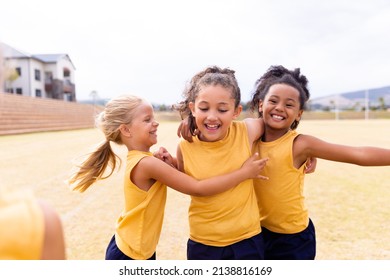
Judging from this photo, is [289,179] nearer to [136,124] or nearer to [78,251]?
[136,124]

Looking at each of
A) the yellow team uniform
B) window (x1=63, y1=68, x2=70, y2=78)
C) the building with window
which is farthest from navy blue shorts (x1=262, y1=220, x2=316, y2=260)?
window (x1=63, y1=68, x2=70, y2=78)

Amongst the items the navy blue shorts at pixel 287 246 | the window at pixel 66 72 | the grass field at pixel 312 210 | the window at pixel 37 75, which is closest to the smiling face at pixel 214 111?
the navy blue shorts at pixel 287 246

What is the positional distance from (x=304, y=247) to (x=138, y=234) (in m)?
0.78

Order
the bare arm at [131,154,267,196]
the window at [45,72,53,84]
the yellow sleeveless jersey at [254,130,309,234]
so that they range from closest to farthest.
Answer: the bare arm at [131,154,267,196] < the yellow sleeveless jersey at [254,130,309,234] < the window at [45,72,53,84]

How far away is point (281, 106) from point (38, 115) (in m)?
18.9

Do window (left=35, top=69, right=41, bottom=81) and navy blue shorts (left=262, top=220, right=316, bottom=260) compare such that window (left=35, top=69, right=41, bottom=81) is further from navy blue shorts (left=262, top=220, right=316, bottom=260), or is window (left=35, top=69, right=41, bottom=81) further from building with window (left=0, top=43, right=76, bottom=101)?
navy blue shorts (left=262, top=220, right=316, bottom=260)

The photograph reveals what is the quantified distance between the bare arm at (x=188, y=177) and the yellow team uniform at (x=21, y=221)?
46.1 inches

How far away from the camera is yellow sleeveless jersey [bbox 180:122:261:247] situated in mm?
1692

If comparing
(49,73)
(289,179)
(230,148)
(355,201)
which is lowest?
(355,201)

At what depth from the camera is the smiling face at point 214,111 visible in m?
1.69

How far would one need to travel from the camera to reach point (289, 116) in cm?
178

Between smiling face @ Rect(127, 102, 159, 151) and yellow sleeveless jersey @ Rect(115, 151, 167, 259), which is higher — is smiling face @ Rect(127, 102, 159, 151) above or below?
above

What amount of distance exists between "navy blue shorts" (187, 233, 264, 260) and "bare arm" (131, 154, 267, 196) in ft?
0.87
